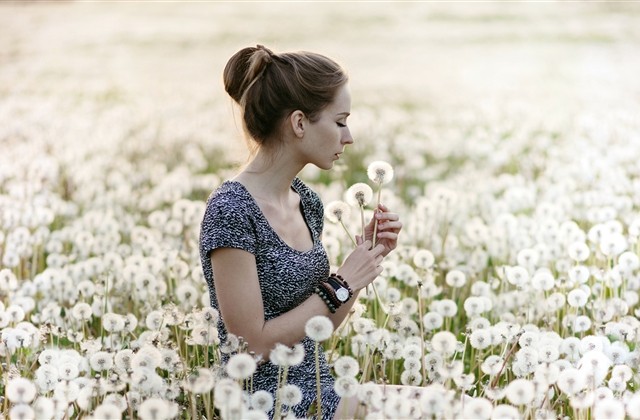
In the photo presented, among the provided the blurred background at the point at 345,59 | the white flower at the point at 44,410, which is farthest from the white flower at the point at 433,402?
the blurred background at the point at 345,59

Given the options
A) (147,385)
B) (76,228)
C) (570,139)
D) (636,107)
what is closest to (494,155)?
(570,139)

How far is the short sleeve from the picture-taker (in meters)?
3.45

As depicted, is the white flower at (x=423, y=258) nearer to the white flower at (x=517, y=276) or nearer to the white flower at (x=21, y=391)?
the white flower at (x=517, y=276)

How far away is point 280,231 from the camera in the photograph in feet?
12.3

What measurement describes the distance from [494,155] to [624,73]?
8002 millimetres

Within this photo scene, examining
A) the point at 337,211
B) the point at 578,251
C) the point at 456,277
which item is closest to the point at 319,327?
the point at 337,211

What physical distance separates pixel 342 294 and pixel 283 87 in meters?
0.78

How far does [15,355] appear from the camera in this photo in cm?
451

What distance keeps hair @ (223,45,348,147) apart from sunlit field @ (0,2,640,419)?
23cm

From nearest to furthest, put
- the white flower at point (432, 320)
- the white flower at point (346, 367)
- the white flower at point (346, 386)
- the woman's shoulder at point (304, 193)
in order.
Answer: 1. the white flower at point (346, 386)
2. the white flower at point (346, 367)
3. the woman's shoulder at point (304, 193)
4. the white flower at point (432, 320)

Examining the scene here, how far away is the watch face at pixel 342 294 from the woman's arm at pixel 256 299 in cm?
3

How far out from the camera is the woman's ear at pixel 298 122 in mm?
3652

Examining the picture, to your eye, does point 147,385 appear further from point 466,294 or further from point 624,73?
point 624,73

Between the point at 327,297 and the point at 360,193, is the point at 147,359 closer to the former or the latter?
the point at 327,297
